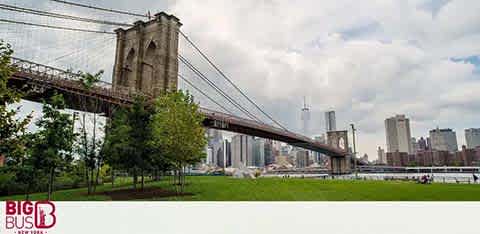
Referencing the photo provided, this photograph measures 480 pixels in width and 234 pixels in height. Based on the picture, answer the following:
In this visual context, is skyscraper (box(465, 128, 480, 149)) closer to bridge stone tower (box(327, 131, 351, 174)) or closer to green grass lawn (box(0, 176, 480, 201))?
green grass lawn (box(0, 176, 480, 201))

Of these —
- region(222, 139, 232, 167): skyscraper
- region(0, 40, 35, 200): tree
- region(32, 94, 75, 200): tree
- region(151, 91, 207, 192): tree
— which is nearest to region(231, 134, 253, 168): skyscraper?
region(222, 139, 232, 167): skyscraper

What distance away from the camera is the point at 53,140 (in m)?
10.2

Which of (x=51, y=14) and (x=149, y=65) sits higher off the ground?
(x=51, y=14)

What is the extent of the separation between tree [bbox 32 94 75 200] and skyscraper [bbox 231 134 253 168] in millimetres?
11157

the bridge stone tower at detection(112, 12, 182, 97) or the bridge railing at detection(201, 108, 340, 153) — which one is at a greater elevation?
the bridge stone tower at detection(112, 12, 182, 97)

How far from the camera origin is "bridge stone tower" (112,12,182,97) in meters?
17.9

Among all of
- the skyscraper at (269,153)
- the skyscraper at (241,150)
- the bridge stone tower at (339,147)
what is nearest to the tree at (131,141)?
the skyscraper at (241,150)

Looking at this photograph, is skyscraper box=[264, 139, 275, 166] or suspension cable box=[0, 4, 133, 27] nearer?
suspension cable box=[0, 4, 133, 27]

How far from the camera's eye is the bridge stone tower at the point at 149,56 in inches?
706
